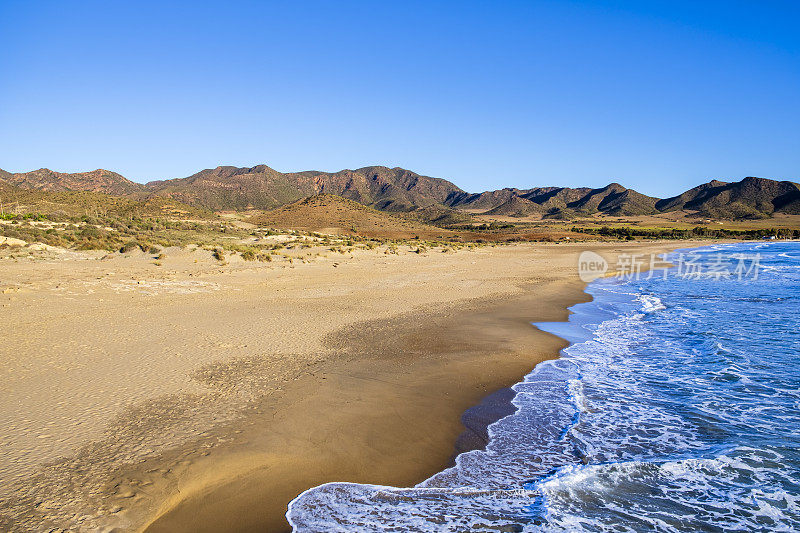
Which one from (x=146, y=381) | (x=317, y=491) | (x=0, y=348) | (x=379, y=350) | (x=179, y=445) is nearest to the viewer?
(x=317, y=491)

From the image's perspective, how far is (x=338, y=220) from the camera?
65438 millimetres

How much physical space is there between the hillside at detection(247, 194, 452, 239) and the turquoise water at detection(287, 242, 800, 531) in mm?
45902

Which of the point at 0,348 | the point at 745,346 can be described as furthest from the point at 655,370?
the point at 0,348

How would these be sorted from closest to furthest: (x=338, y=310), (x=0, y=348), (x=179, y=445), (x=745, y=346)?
(x=179, y=445)
(x=0, y=348)
(x=745, y=346)
(x=338, y=310)

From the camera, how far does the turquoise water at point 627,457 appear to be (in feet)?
13.9

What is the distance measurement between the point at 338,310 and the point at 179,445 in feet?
27.3

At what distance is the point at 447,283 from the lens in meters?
20.3

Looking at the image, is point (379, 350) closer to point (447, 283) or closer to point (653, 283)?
point (447, 283)

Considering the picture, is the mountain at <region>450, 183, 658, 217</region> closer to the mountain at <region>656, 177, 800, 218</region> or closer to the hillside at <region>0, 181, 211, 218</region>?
the mountain at <region>656, 177, 800, 218</region>

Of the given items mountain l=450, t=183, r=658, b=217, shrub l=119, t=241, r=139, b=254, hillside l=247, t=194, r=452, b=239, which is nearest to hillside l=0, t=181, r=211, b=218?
hillside l=247, t=194, r=452, b=239

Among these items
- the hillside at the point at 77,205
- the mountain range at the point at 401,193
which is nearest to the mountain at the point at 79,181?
the mountain range at the point at 401,193

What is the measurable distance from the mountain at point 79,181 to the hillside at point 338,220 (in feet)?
134

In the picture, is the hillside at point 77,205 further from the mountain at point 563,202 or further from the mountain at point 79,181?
the mountain at point 563,202

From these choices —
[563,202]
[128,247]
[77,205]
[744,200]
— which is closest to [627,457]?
[128,247]
